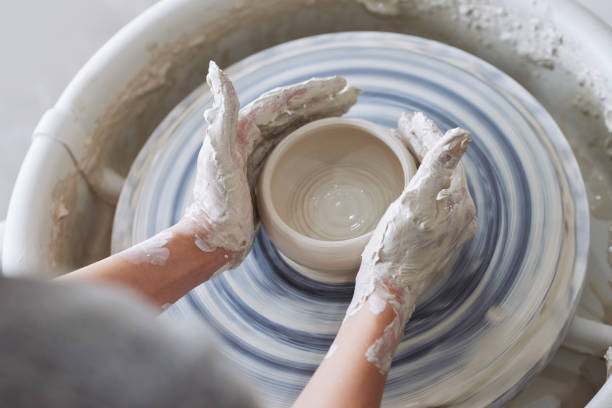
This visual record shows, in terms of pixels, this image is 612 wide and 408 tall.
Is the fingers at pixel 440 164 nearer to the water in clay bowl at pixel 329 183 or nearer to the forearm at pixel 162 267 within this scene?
the water in clay bowl at pixel 329 183

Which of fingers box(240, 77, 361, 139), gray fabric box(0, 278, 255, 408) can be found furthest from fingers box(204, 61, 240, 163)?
gray fabric box(0, 278, 255, 408)

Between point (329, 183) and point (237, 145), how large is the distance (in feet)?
1.01

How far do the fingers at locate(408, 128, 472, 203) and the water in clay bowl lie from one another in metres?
0.14

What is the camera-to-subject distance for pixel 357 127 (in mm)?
1328

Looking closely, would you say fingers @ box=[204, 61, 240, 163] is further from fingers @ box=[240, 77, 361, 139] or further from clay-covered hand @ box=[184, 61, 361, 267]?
fingers @ box=[240, 77, 361, 139]

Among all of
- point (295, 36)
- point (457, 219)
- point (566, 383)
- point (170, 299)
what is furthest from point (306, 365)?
point (295, 36)

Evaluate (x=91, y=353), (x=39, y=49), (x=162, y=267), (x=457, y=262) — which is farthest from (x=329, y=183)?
(x=39, y=49)

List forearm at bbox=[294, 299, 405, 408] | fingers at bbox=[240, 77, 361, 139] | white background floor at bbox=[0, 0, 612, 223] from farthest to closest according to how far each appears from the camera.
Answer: white background floor at bbox=[0, 0, 612, 223], fingers at bbox=[240, 77, 361, 139], forearm at bbox=[294, 299, 405, 408]

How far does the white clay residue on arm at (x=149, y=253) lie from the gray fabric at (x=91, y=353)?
751 millimetres

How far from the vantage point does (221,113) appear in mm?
1186

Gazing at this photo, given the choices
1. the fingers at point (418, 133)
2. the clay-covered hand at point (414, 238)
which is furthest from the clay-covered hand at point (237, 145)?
the clay-covered hand at point (414, 238)

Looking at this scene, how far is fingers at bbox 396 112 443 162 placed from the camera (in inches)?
50.0

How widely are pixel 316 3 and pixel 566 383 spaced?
1386 mm

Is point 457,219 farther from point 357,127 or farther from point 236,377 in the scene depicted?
point 236,377
